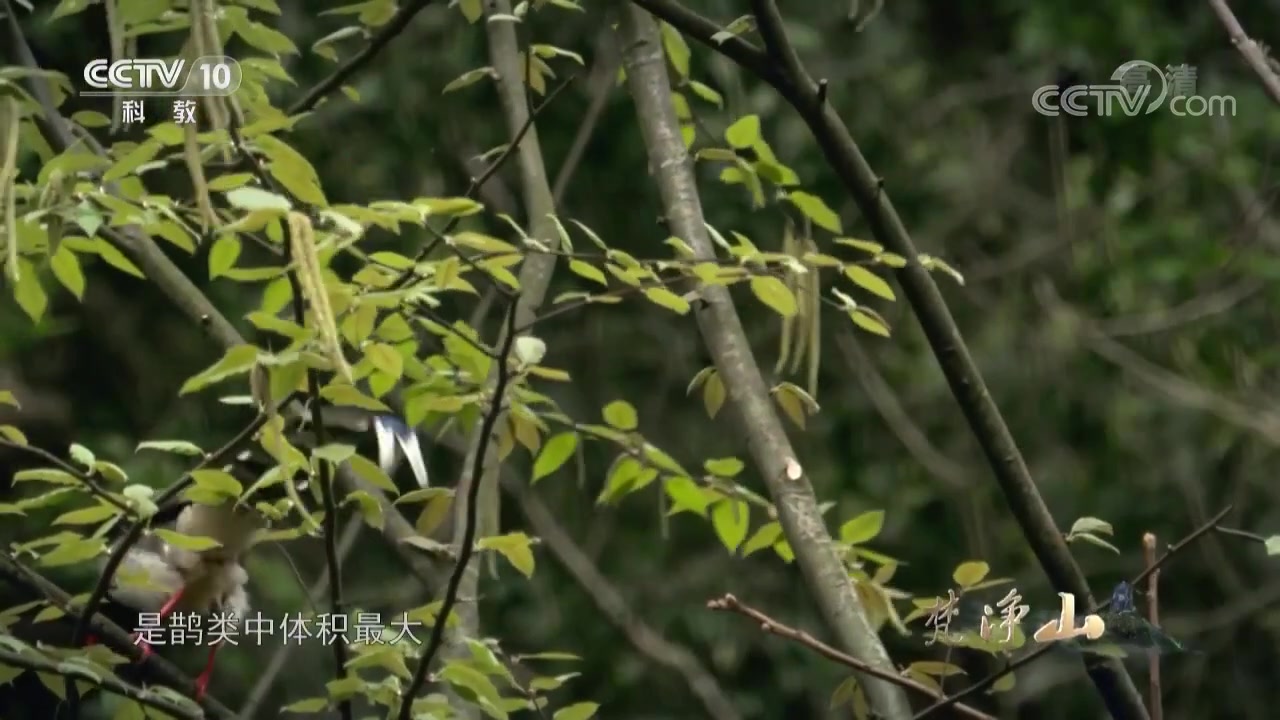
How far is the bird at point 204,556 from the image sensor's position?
1015mm

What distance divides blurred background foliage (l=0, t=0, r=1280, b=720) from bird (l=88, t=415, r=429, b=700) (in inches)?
21.2

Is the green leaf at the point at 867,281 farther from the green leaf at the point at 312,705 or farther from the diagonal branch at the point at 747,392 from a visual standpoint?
the green leaf at the point at 312,705

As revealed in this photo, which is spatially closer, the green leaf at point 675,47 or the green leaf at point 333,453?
the green leaf at point 333,453

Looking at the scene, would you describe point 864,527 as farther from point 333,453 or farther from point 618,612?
point 618,612

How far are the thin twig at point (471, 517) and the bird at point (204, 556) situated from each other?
0.15m

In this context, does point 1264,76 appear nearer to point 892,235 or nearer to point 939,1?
point 892,235

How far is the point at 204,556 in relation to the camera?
1148 mm

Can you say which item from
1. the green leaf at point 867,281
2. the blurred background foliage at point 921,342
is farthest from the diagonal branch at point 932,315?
the blurred background foliage at point 921,342

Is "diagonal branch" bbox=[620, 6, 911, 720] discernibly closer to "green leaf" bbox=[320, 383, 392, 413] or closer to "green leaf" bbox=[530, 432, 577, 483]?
"green leaf" bbox=[530, 432, 577, 483]

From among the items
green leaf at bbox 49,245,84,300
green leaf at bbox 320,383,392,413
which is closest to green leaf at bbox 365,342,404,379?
green leaf at bbox 320,383,392,413

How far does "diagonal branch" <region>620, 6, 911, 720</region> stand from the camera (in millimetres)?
1060

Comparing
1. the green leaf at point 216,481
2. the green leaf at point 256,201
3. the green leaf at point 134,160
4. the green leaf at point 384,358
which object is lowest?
the green leaf at point 216,481

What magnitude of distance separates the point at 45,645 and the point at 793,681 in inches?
44.2

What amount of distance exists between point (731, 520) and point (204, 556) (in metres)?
0.42
